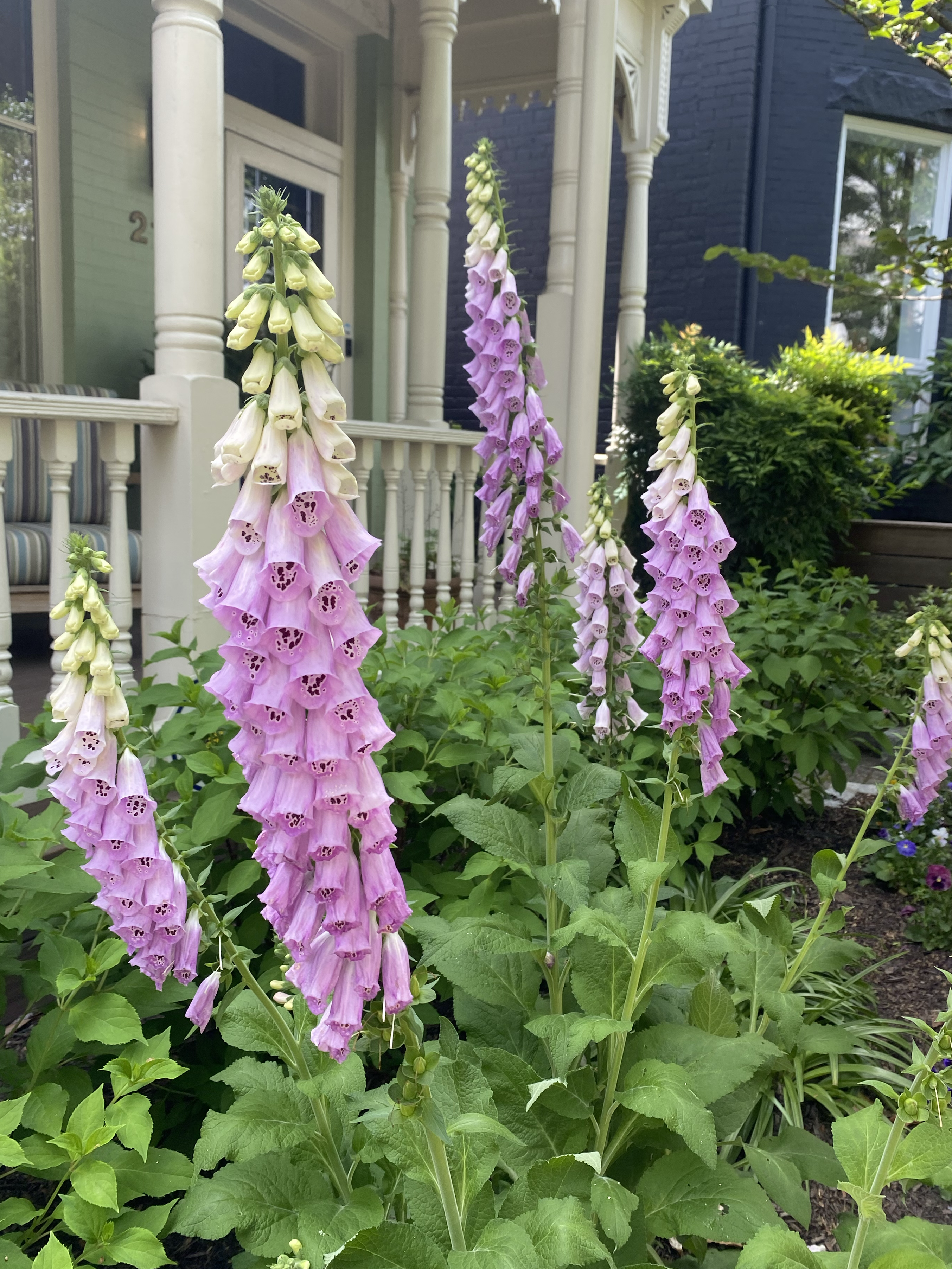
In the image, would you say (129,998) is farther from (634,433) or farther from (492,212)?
(634,433)

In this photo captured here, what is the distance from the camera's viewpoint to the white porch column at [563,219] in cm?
473

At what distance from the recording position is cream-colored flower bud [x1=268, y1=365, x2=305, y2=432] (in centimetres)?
86

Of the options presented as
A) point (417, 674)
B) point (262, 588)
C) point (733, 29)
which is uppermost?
point (733, 29)

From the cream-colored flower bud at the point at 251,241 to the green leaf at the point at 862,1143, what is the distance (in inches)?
49.2

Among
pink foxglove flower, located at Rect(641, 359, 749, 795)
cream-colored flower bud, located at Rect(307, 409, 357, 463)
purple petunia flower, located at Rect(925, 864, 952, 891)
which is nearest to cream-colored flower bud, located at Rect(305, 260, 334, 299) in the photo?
cream-colored flower bud, located at Rect(307, 409, 357, 463)

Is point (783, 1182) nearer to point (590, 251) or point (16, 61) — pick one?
point (590, 251)

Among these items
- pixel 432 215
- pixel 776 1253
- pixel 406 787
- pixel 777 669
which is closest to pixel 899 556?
pixel 777 669

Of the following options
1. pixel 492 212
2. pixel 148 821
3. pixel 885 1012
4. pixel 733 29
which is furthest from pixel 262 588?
pixel 733 29

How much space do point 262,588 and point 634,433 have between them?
6.48m

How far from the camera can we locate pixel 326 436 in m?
0.88

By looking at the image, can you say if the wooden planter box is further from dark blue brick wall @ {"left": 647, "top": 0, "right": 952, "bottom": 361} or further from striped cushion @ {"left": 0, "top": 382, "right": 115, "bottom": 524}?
striped cushion @ {"left": 0, "top": 382, "right": 115, "bottom": 524}

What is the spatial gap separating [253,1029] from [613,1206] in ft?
1.71

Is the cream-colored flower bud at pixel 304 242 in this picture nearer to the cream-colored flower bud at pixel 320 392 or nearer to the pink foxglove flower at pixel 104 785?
the cream-colored flower bud at pixel 320 392

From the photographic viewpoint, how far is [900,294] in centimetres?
337
